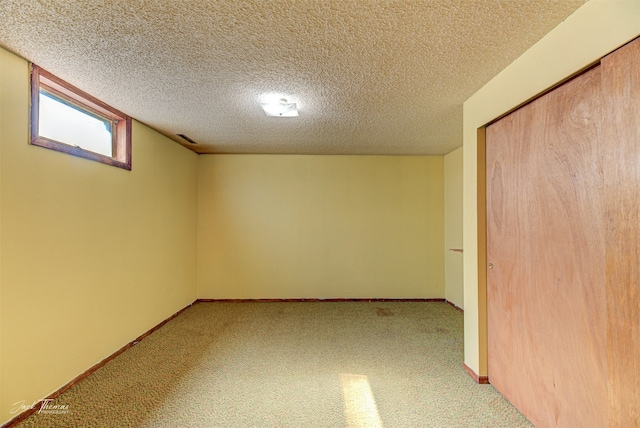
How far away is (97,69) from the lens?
2.02 m

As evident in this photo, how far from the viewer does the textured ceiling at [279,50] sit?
144cm

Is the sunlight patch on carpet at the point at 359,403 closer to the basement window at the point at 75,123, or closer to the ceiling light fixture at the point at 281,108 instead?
the ceiling light fixture at the point at 281,108

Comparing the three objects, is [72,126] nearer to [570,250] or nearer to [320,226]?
[320,226]

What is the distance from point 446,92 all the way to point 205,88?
77.1 inches

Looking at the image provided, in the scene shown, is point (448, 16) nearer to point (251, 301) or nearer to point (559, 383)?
point (559, 383)

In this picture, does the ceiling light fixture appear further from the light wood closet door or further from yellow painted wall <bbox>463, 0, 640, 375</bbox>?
the light wood closet door

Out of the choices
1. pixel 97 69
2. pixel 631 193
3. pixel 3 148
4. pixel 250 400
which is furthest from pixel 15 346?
pixel 631 193

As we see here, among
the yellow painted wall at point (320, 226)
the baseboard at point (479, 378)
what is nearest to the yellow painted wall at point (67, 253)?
the yellow painted wall at point (320, 226)

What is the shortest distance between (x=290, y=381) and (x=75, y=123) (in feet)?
9.18

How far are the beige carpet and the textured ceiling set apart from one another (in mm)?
2346

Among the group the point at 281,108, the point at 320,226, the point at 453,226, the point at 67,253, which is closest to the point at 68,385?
the point at 67,253

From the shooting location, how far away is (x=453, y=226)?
14.7 ft

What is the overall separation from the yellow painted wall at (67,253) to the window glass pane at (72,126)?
0.18 meters

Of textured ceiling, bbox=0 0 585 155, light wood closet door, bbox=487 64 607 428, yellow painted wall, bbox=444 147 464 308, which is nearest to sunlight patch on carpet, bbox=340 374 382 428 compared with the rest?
light wood closet door, bbox=487 64 607 428
